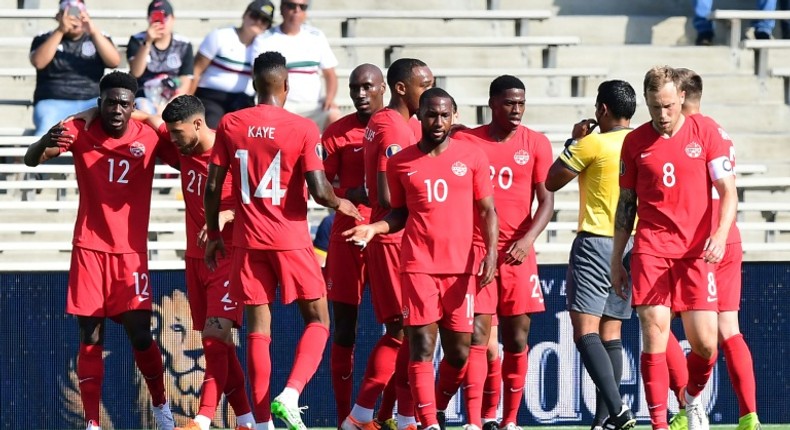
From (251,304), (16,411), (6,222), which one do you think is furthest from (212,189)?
(6,222)

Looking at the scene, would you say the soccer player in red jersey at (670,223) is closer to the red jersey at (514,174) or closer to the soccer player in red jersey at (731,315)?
the soccer player in red jersey at (731,315)

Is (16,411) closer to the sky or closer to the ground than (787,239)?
closer to the ground

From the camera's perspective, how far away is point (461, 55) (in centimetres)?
1631

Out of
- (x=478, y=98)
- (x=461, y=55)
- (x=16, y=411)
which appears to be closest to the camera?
(x=16, y=411)

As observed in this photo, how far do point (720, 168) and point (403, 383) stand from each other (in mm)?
2414

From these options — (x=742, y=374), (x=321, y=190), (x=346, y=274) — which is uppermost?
(x=321, y=190)

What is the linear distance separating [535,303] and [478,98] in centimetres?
543

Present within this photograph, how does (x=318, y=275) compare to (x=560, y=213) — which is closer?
(x=318, y=275)

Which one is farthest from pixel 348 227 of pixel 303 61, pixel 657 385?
pixel 303 61

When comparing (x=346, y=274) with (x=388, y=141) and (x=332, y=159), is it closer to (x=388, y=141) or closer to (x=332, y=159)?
(x=332, y=159)

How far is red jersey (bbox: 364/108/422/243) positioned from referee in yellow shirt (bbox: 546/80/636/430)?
997 millimetres

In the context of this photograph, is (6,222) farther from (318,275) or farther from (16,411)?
(318,275)

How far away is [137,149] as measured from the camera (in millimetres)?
9688

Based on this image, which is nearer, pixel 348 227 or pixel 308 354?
pixel 308 354
